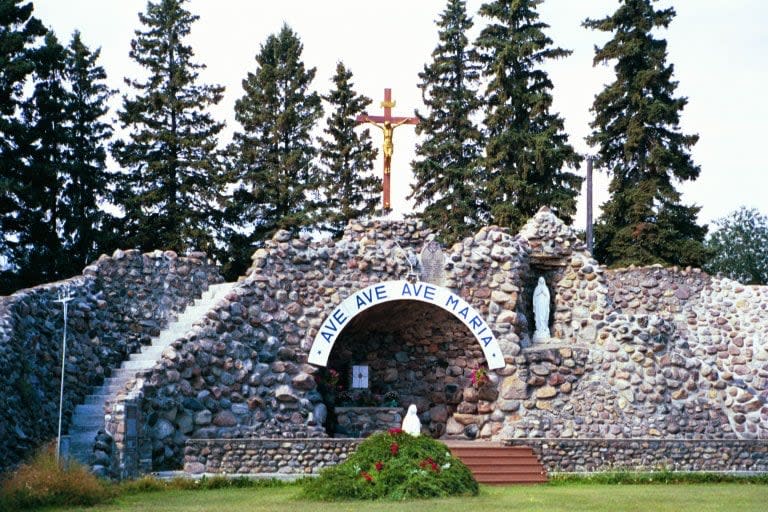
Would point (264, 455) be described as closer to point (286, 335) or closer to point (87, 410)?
point (87, 410)

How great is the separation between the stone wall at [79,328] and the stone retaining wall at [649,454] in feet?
29.6

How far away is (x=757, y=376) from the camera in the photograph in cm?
3183

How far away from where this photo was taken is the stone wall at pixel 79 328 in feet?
69.4

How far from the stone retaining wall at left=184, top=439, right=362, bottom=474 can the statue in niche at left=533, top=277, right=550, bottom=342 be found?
7.54 meters

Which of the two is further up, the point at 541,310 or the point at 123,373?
the point at 541,310

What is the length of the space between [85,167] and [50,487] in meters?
18.3

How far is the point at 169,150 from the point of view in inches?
1459

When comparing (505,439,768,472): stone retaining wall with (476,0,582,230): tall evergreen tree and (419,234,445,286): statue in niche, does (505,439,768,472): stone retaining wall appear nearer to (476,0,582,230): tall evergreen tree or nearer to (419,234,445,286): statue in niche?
(419,234,445,286): statue in niche

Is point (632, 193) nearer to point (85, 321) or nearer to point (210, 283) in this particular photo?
point (210, 283)

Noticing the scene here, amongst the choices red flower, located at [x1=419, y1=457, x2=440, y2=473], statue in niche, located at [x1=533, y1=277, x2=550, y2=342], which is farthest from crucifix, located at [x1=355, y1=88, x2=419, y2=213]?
red flower, located at [x1=419, y1=457, x2=440, y2=473]

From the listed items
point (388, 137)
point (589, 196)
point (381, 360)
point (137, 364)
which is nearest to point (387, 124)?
point (388, 137)

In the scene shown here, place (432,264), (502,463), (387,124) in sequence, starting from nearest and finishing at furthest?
(502,463) → (432,264) → (387,124)

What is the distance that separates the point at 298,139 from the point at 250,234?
3.73m

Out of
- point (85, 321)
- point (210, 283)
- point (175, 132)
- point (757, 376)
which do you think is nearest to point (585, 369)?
point (757, 376)
